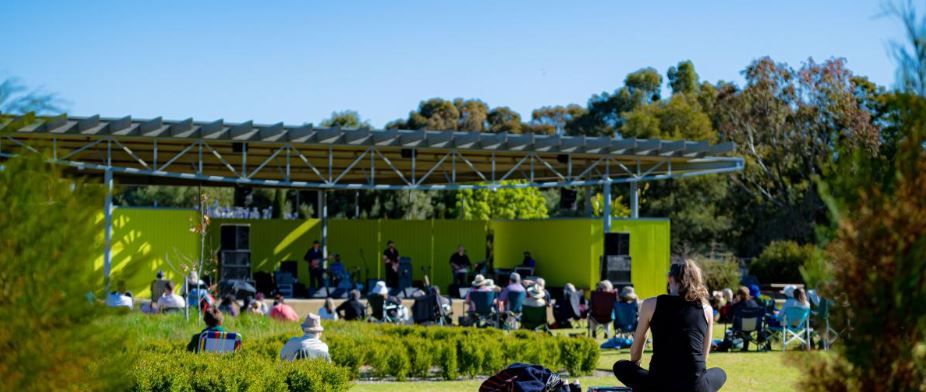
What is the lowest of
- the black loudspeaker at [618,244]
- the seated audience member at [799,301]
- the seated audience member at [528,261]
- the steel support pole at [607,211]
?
the seated audience member at [799,301]

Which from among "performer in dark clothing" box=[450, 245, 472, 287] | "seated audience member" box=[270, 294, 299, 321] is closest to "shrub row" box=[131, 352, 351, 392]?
"seated audience member" box=[270, 294, 299, 321]

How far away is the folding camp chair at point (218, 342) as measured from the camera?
899cm

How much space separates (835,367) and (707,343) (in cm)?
228

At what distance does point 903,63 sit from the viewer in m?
3.47

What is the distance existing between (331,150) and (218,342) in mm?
11624

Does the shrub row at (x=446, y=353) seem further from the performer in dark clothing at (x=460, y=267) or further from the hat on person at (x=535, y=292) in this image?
the performer in dark clothing at (x=460, y=267)

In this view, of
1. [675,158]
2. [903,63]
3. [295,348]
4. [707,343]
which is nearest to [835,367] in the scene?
[903,63]

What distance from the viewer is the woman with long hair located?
5680 millimetres

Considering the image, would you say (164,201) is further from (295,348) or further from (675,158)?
(295,348)

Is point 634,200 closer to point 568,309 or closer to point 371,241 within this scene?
point 568,309

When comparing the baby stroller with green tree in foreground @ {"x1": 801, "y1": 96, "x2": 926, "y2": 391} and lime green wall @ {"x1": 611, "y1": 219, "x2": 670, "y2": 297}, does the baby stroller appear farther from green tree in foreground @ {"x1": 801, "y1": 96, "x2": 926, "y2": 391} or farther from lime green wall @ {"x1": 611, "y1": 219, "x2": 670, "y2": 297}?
green tree in foreground @ {"x1": 801, "y1": 96, "x2": 926, "y2": 391}

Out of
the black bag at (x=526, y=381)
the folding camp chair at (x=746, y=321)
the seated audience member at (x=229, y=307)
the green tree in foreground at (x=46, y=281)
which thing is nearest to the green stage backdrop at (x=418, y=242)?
the seated audience member at (x=229, y=307)

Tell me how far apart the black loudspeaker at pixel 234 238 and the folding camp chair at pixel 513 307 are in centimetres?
652

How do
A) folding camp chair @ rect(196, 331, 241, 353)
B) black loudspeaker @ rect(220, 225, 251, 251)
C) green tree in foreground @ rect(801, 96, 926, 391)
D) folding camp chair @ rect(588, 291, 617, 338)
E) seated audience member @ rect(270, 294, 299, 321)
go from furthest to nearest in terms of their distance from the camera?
black loudspeaker @ rect(220, 225, 251, 251) < folding camp chair @ rect(588, 291, 617, 338) < seated audience member @ rect(270, 294, 299, 321) < folding camp chair @ rect(196, 331, 241, 353) < green tree in foreground @ rect(801, 96, 926, 391)
